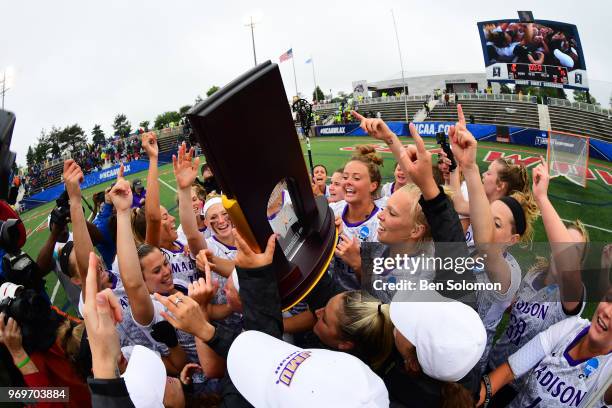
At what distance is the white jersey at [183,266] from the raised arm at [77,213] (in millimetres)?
1132

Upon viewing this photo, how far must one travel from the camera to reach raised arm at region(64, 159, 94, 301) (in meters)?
2.20

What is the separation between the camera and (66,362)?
2156 millimetres

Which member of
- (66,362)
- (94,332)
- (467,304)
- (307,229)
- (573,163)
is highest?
(307,229)

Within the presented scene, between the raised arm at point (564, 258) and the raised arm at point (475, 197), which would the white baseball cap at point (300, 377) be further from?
the raised arm at point (564, 258)

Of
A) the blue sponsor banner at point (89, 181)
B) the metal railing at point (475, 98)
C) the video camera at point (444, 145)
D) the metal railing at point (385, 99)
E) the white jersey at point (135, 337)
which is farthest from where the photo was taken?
the metal railing at point (385, 99)

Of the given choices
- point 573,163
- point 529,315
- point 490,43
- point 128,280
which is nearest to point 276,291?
point 128,280

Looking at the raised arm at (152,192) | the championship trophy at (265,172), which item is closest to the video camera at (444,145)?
the championship trophy at (265,172)

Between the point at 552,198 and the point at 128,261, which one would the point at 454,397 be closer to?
the point at 128,261

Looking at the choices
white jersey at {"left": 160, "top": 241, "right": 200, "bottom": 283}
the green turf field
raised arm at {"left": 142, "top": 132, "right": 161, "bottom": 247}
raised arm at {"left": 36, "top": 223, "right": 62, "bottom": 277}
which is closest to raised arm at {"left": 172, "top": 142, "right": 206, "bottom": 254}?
raised arm at {"left": 142, "top": 132, "right": 161, "bottom": 247}

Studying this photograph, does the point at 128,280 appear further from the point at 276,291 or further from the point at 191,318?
the point at 276,291

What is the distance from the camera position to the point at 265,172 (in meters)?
1.05

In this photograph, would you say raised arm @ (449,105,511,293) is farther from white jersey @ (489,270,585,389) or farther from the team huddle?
white jersey @ (489,270,585,389)

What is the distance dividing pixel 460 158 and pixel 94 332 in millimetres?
1793

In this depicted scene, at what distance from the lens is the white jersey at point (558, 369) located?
184 centimetres
